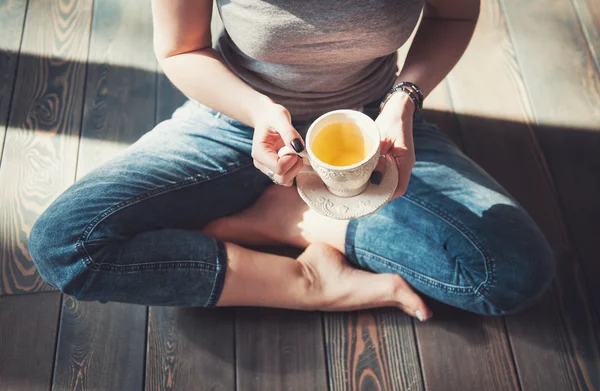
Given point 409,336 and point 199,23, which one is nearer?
point 199,23

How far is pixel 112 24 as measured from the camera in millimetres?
1542

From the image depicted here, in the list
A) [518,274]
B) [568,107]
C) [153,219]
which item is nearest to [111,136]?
[153,219]

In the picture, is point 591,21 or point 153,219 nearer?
point 153,219

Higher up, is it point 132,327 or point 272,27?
point 272,27

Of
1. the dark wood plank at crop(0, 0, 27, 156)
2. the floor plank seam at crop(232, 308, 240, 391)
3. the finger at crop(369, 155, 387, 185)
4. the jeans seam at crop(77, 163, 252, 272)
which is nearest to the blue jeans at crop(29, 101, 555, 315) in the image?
the jeans seam at crop(77, 163, 252, 272)

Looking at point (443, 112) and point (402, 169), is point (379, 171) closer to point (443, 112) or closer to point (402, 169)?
point (402, 169)

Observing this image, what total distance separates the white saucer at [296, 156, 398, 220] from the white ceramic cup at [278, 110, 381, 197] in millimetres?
45

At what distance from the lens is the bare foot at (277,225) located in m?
1.17

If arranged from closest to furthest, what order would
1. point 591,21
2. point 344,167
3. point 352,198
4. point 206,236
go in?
point 344,167, point 352,198, point 206,236, point 591,21

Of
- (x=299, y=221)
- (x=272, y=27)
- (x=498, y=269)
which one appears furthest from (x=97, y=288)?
(x=498, y=269)

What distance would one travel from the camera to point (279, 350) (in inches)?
44.6

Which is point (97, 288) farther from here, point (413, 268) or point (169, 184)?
point (413, 268)

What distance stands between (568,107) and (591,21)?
315mm

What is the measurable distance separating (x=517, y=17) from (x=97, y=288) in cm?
133
